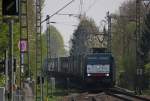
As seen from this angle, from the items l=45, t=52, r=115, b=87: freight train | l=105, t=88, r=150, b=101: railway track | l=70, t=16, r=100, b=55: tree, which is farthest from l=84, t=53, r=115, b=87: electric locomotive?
l=70, t=16, r=100, b=55: tree

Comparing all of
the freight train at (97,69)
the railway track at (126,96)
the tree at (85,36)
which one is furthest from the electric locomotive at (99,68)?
the tree at (85,36)

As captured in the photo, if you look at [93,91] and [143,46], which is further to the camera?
[143,46]

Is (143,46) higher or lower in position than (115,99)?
higher

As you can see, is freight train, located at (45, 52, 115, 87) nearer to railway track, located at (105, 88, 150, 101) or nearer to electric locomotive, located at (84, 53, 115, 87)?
electric locomotive, located at (84, 53, 115, 87)

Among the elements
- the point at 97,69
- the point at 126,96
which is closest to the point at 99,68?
the point at 97,69

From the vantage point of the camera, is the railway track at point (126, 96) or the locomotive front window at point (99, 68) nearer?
the railway track at point (126, 96)

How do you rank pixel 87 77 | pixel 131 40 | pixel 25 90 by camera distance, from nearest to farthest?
pixel 25 90 < pixel 87 77 < pixel 131 40

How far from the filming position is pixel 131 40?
81.9 meters

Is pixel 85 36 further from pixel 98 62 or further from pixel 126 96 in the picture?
pixel 126 96

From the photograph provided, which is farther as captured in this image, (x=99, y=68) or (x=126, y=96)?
(x=99, y=68)

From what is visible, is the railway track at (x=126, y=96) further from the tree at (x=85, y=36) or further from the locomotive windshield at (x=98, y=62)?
the tree at (x=85, y=36)

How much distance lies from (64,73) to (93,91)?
706 inches

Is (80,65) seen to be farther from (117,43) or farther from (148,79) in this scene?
(117,43)

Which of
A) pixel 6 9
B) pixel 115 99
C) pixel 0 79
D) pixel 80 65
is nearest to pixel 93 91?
pixel 80 65
